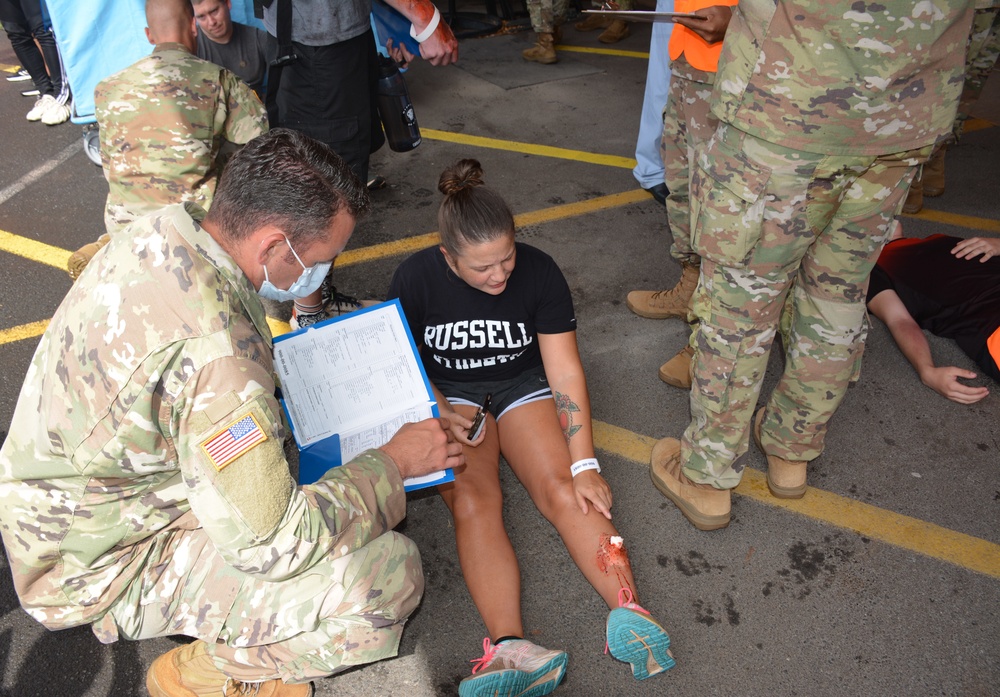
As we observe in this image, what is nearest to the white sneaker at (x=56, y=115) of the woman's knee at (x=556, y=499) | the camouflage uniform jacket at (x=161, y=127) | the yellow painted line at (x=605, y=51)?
the camouflage uniform jacket at (x=161, y=127)

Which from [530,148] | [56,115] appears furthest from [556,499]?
[56,115]

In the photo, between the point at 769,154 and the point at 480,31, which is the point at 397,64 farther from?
the point at 480,31

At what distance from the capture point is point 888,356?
3.26 metres

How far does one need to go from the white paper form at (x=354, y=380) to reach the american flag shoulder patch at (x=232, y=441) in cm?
70

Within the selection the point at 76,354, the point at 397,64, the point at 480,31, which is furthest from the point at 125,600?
the point at 480,31

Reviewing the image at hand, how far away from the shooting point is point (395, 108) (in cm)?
381

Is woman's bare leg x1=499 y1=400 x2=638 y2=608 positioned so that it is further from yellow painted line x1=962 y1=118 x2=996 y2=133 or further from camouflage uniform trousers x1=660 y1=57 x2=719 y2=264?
yellow painted line x1=962 y1=118 x2=996 y2=133

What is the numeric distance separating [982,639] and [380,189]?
376 cm

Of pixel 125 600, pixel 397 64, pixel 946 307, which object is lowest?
pixel 946 307

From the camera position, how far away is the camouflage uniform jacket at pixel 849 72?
5.38 ft

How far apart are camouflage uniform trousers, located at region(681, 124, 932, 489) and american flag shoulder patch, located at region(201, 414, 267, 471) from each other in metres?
1.30

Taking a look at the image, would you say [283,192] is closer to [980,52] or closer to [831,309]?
[831,309]

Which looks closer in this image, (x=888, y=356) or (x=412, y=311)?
(x=412, y=311)

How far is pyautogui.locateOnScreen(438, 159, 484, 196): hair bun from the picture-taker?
2322 mm
